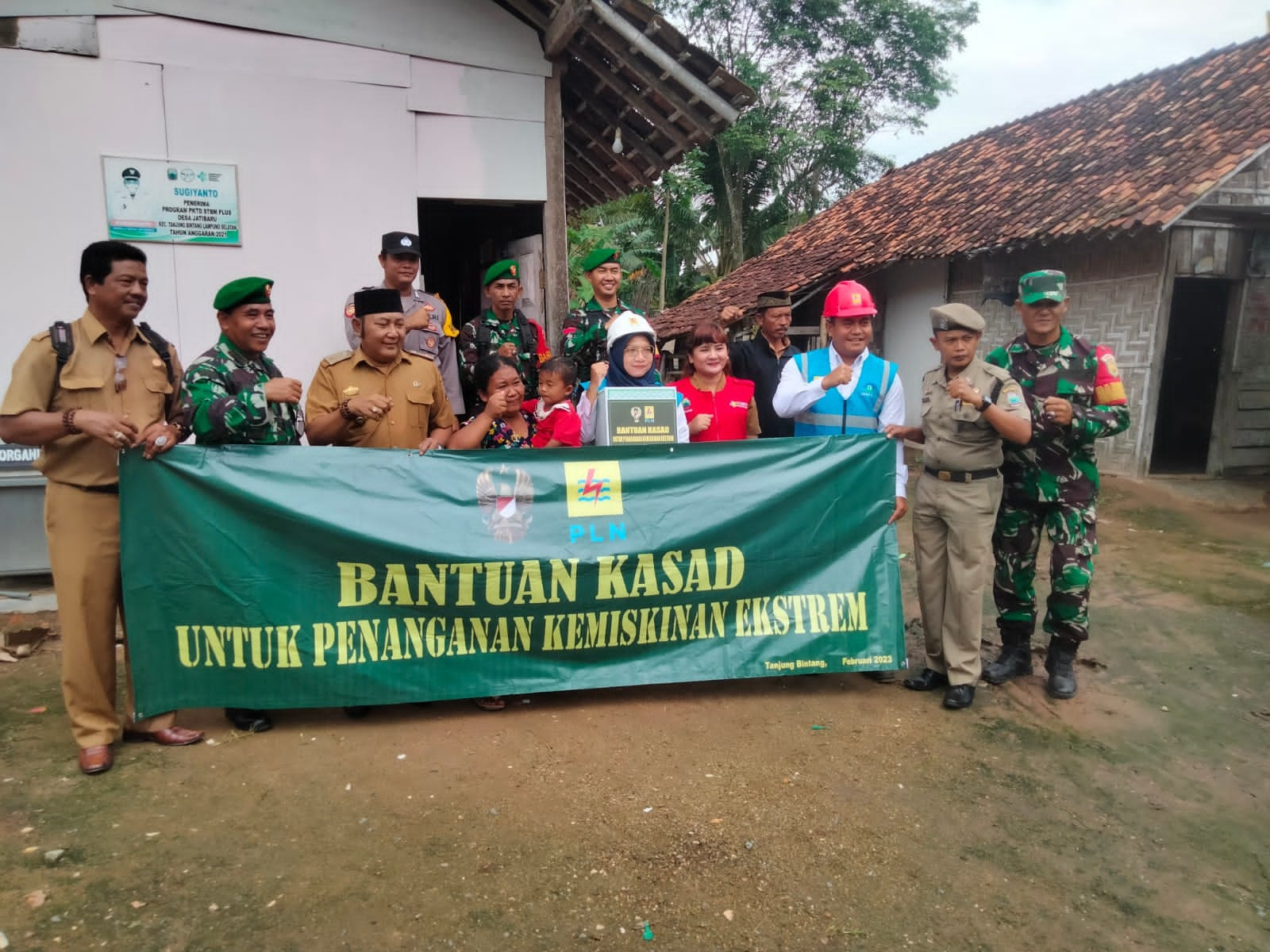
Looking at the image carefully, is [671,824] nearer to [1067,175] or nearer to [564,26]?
[564,26]

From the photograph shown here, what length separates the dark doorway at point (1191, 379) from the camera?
920 cm

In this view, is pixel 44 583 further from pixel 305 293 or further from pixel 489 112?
A: pixel 489 112

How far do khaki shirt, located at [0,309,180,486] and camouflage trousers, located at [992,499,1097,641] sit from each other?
3661 mm

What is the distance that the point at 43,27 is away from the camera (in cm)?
436

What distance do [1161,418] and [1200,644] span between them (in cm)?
557

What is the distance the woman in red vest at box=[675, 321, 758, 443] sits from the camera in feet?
13.2

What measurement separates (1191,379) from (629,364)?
8328 millimetres

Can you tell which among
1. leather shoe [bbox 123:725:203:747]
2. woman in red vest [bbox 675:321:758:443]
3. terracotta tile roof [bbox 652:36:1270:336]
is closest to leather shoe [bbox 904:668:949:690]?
woman in red vest [bbox 675:321:758:443]

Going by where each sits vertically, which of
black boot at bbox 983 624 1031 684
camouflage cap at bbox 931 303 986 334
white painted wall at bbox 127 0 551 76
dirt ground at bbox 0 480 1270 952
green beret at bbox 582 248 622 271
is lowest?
dirt ground at bbox 0 480 1270 952

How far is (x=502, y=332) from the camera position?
4.73m

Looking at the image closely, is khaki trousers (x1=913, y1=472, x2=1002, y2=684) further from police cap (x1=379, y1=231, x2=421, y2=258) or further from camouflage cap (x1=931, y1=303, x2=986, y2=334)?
police cap (x1=379, y1=231, x2=421, y2=258)

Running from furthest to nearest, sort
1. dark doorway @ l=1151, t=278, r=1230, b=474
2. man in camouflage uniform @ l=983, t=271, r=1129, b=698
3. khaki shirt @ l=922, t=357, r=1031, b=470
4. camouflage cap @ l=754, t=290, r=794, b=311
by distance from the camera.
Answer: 1. dark doorway @ l=1151, t=278, r=1230, b=474
2. camouflage cap @ l=754, t=290, r=794, b=311
3. man in camouflage uniform @ l=983, t=271, r=1129, b=698
4. khaki shirt @ l=922, t=357, r=1031, b=470

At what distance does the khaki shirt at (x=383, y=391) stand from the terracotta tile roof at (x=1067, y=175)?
7.22m

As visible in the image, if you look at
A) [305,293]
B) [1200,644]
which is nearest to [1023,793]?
[1200,644]
